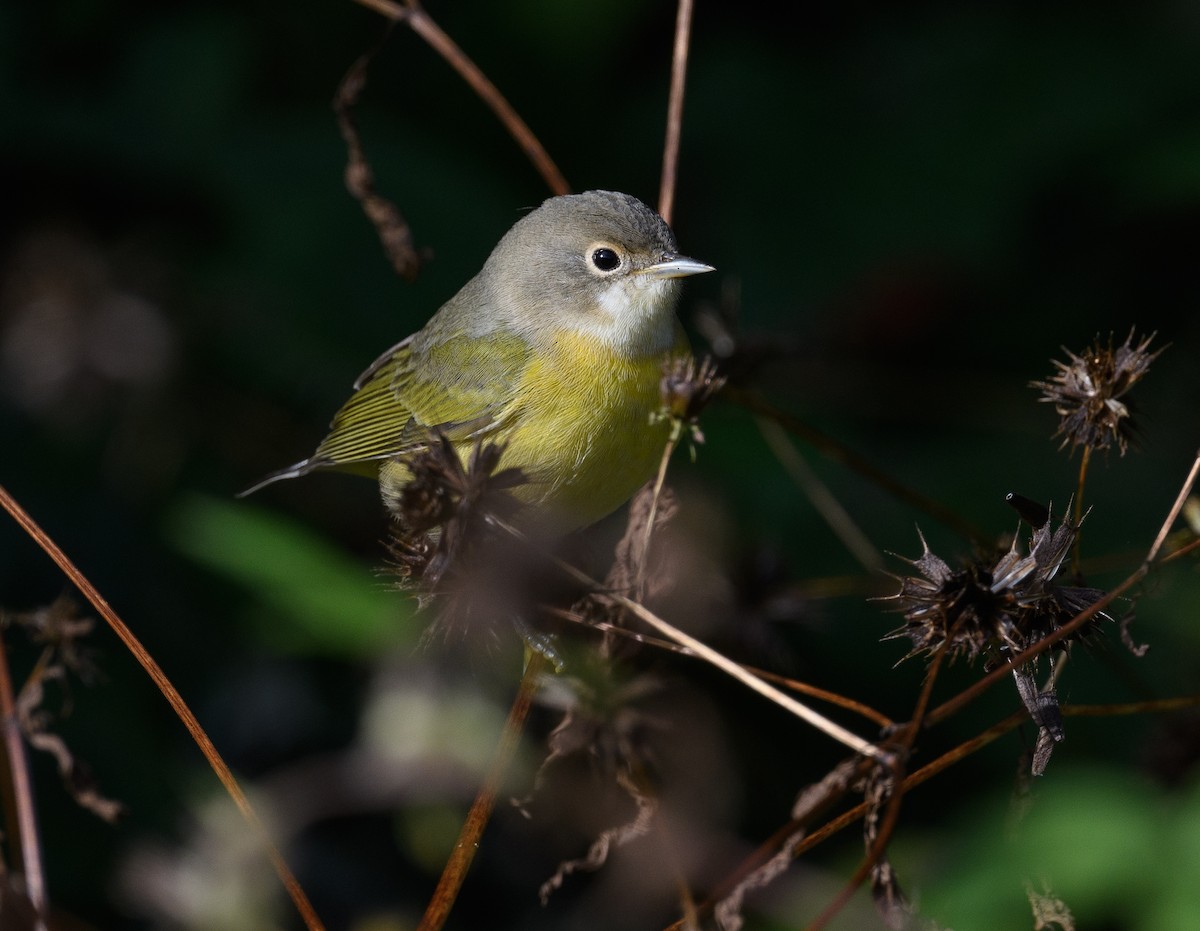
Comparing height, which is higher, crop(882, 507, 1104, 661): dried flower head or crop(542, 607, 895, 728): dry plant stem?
crop(882, 507, 1104, 661): dried flower head

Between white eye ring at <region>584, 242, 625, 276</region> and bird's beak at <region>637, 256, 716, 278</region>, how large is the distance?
0.08m

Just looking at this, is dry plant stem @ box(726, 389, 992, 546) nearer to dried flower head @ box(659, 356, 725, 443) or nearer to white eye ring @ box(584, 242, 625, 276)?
dried flower head @ box(659, 356, 725, 443)

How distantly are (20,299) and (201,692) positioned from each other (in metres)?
1.56

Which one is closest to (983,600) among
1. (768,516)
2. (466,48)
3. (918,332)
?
(768,516)

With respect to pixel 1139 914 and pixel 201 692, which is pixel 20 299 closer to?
pixel 201 692

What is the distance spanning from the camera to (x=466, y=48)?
199 inches

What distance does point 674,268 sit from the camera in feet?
11.3

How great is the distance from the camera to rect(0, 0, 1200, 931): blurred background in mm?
4285

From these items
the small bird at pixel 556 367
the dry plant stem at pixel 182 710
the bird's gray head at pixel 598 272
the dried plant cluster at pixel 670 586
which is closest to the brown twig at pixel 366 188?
the small bird at pixel 556 367

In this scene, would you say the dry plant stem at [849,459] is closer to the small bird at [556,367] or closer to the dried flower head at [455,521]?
the small bird at [556,367]

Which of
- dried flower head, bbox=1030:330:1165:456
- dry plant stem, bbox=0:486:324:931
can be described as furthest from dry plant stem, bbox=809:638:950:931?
dry plant stem, bbox=0:486:324:931

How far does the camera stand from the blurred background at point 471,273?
169 inches

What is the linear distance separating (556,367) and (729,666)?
1.63 metres

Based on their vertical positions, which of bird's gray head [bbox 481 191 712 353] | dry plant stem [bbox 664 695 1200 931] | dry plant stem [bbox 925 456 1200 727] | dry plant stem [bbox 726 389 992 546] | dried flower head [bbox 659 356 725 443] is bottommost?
dry plant stem [bbox 664 695 1200 931]
